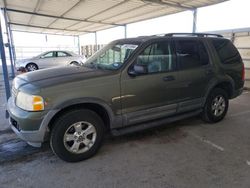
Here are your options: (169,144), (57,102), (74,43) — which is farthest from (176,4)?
(74,43)

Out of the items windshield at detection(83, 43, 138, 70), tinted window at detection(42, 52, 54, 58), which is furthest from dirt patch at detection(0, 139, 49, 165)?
tinted window at detection(42, 52, 54, 58)

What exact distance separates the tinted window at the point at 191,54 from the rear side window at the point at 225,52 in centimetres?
41

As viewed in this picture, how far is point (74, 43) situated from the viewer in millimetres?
31734

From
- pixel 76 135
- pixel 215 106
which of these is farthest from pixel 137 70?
pixel 215 106

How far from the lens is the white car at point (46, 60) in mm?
11891

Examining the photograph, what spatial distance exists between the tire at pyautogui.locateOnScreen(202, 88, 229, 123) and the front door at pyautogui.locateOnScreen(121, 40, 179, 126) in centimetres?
98

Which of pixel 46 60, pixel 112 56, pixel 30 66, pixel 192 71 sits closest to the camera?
pixel 112 56

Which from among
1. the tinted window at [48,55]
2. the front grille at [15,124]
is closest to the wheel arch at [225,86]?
the front grille at [15,124]

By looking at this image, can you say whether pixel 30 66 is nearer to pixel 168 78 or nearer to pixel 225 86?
pixel 168 78

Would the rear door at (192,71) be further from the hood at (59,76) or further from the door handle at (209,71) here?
the hood at (59,76)

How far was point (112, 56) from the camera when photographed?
3596mm

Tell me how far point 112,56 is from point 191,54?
149cm

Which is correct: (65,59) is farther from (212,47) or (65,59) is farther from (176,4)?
(212,47)

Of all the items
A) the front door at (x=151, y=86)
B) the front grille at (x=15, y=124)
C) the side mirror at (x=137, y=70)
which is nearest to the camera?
the front grille at (x=15, y=124)
